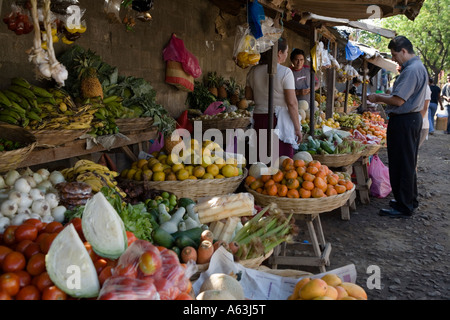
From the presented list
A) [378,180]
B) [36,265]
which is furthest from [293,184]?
[378,180]

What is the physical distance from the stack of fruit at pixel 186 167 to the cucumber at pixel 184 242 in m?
1.41

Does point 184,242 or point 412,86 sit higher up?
point 412,86

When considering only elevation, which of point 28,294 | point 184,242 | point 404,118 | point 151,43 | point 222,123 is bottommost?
point 184,242

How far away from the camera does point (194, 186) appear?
3.54 meters

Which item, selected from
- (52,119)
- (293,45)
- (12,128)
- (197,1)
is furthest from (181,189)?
(293,45)

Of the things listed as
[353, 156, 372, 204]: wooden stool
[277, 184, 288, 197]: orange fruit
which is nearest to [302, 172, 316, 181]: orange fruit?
[277, 184, 288, 197]: orange fruit

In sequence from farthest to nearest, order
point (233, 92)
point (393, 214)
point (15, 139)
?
point (233, 92) < point (393, 214) < point (15, 139)

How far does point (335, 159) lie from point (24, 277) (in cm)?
416

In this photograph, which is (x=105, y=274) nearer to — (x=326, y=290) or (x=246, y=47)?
(x=326, y=290)

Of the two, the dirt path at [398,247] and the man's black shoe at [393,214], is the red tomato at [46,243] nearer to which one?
the dirt path at [398,247]

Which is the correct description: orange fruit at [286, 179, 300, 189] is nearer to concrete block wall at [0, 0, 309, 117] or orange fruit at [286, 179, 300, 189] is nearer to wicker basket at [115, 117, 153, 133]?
wicker basket at [115, 117, 153, 133]

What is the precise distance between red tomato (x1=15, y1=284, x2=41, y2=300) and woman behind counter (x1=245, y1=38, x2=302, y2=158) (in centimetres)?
330

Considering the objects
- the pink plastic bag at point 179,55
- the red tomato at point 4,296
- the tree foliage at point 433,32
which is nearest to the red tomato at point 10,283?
the red tomato at point 4,296

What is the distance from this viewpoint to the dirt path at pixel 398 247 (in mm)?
3555
